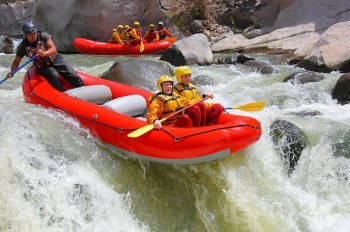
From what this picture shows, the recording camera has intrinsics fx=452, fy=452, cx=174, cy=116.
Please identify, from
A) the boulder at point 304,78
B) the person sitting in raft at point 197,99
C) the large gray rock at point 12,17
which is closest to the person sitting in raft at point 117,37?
the boulder at point 304,78

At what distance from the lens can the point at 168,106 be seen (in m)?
4.64

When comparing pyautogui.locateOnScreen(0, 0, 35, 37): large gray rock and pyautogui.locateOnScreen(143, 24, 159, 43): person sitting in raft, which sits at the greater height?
pyautogui.locateOnScreen(143, 24, 159, 43): person sitting in raft

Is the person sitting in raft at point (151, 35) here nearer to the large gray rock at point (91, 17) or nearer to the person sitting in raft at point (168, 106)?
the large gray rock at point (91, 17)

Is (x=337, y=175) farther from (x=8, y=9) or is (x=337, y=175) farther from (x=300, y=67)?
(x=8, y=9)

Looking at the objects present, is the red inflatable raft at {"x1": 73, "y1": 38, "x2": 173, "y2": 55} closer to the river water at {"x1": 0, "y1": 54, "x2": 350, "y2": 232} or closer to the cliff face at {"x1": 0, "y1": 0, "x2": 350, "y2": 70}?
the cliff face at {"x1": 0, "y1": 0, "x2": 350, "y2": 70}

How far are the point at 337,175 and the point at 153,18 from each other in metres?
10.9

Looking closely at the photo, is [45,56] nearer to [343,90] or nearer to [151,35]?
[343,90]

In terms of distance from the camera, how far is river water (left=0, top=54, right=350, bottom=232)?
12.5ft

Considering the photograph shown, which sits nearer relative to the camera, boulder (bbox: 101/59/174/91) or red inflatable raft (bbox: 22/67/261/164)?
red inflatable raft (bbox: 22/67/261/164)

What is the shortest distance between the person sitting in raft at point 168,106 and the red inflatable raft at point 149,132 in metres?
0.19

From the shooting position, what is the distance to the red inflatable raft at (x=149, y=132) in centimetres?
423

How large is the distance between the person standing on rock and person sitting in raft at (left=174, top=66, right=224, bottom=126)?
171 cm

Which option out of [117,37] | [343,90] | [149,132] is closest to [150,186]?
[149,132]

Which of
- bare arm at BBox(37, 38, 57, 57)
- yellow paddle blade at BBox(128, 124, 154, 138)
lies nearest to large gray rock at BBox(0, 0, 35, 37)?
bare arm at BBox(37, 38, 57, 57)
